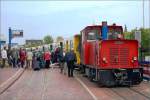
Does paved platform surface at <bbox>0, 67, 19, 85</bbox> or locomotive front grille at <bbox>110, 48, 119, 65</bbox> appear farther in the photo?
paved platform surface at <bbox>0, 67, 19, 85</bbox>

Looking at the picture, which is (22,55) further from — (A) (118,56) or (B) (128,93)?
(B) (128,93)

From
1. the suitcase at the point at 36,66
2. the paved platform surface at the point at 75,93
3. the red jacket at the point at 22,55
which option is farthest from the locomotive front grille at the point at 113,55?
the red jacket at the point at 22,55

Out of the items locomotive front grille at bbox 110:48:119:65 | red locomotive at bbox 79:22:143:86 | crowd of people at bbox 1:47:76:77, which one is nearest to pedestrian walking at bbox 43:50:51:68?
crowd of people at bbox 1:47:76:77

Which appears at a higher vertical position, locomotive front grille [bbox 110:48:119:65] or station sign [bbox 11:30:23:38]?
station sign [bbox 11:30:23:38]

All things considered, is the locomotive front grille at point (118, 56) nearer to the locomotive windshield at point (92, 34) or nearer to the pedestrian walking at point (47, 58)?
the locomotive windshield at point (92, 34)

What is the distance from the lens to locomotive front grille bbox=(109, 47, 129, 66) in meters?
24.4

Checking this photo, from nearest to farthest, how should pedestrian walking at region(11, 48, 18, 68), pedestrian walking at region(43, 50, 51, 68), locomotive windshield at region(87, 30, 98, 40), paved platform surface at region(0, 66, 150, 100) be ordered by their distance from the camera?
paved platform surface at region(0, 66, 150, 100) < locomotive windshield at region(87, 30, 98, 40) < pedestrian walking at region(43, 50, 51, 68) < pedestrian walking at region(11, 48, 18, 68)

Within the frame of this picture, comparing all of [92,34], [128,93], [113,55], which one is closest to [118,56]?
[113,55]

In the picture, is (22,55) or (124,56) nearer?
(124,56)

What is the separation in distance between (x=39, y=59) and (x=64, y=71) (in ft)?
19.5

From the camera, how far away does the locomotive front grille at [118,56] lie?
2442cm

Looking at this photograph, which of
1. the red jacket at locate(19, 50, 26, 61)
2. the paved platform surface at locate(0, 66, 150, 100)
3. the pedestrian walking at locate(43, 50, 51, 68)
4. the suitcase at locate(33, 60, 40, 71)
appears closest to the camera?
the paved platform surface at locate(0, 66, 150, 100)

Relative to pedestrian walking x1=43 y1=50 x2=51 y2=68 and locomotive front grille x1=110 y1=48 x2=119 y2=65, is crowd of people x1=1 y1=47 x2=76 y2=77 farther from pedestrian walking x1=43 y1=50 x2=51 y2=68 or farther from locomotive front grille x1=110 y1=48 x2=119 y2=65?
locomotive front grille x1=110 y1=48 x2=119 y2=65

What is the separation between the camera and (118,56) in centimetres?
2450
